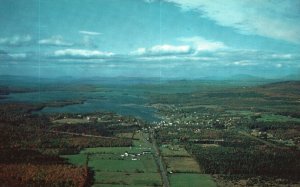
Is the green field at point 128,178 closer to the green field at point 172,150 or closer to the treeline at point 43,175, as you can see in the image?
the treeline at point 43,175

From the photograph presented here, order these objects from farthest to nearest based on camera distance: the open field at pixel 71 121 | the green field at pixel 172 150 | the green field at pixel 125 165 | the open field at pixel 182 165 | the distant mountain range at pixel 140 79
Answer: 1. the distant mountain range at pixel 140 79
2. the open field at pixel 71 121
3. the green field at pixel 172 150
4. the open field at pixel 182 165
5. the green field at pixel 125 165

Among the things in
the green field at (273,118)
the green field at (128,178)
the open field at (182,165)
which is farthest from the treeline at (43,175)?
the green field at (273,118)

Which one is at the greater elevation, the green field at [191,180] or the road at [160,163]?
the road at [160,163]

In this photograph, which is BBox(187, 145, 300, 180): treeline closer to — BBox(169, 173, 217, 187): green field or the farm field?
BBox(169, 173, 217, 187): green field

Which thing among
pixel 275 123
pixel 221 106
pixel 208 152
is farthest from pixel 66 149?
pixel 275 123

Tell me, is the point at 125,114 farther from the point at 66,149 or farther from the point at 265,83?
the point at 265,83

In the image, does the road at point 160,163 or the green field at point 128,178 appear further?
the road at point 160,163


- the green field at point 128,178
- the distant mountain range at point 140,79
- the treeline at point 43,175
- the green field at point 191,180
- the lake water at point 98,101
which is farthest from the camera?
the distant mountain range at point 140,79

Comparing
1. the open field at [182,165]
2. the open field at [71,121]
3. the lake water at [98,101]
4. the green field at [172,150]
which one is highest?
the lake water at [98,101]
